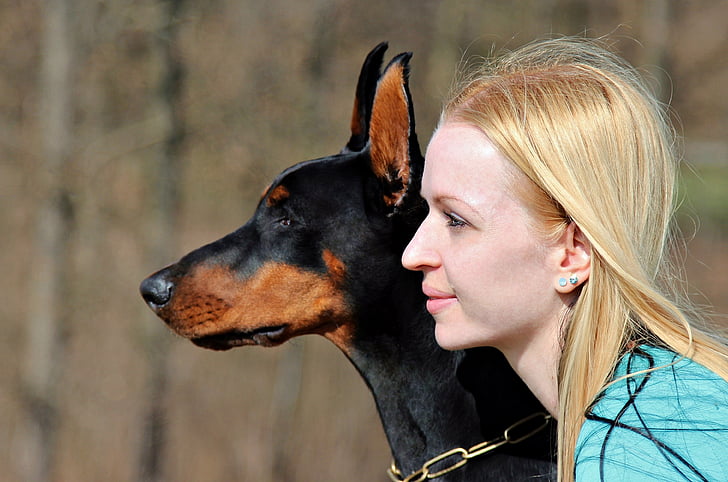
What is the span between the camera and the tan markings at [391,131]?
8.48ft

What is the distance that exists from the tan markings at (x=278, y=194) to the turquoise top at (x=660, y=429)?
58.7 inches

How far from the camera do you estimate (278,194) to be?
3029 millimetres

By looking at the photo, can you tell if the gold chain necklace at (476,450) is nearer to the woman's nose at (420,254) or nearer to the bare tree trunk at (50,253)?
the woman's nose at (420,254)

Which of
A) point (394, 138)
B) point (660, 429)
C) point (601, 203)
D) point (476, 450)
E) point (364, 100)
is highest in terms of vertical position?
point (364, 100)

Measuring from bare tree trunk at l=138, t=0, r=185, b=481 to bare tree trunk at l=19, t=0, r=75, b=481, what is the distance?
32.3 inches

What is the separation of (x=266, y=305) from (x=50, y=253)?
4.12 meters

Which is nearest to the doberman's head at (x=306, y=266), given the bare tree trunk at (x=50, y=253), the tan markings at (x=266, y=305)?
the tan markings at (x=266, y=305)

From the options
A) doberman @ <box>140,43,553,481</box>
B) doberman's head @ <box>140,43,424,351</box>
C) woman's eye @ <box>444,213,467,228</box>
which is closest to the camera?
woman's eye @ <box>444,213,467,228</box>

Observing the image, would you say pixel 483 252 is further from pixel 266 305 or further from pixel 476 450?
pixel 266 305

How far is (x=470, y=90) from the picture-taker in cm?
232

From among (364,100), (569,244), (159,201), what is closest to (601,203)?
(569,244)

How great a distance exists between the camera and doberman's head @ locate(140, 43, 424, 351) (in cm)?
290

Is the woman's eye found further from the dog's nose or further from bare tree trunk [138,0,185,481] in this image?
bare tree trunk [138,0,185,481]

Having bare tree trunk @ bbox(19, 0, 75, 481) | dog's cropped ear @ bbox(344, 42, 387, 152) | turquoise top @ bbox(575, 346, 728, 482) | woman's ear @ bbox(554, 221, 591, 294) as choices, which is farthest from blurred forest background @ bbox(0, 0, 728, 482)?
turquoise top @ bbox(575, 346, 728, 482)
